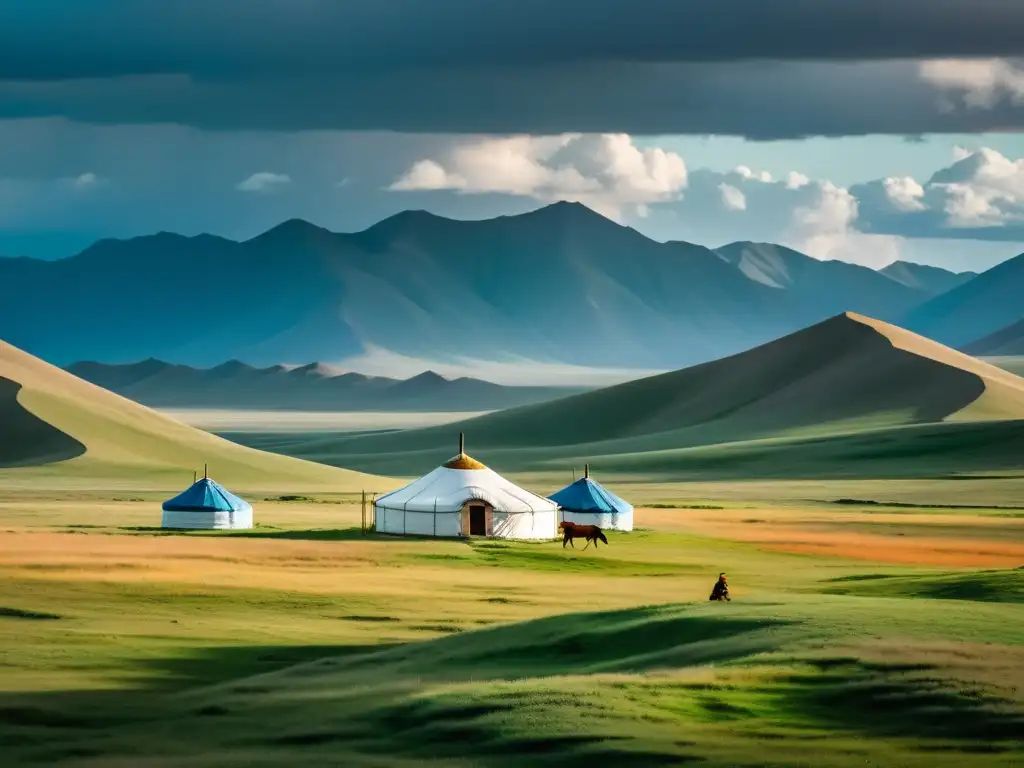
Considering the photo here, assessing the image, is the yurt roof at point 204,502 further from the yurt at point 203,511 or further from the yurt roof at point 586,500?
the yurt roof at point 586,500

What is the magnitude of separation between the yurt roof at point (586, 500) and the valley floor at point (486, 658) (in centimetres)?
900

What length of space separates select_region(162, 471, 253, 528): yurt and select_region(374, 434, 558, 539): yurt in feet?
18.8

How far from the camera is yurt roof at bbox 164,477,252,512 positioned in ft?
219

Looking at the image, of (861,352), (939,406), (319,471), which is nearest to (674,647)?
(319,471)

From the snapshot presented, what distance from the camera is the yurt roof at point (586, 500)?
6750 centimetres

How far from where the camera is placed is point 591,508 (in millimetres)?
67312

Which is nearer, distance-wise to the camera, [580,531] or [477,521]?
[580,531]

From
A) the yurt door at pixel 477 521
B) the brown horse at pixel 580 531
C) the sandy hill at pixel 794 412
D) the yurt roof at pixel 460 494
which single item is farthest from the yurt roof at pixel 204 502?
the sandy hill at pixel 794 412

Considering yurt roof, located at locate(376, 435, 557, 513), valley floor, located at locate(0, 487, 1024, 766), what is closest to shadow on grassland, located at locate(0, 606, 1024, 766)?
valley floor, located at locate(0, 487, 1024, 766)

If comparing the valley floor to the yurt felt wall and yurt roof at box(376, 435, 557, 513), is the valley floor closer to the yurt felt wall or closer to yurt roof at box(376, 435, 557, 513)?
yurt roof at box(376, 435, 557, 513)

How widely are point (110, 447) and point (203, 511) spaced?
2293 inches

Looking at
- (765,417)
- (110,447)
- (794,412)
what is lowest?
(110,447)

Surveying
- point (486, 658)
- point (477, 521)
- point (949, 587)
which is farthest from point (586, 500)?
point (486, 658)

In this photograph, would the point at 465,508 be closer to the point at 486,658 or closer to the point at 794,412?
the point at 486,658
